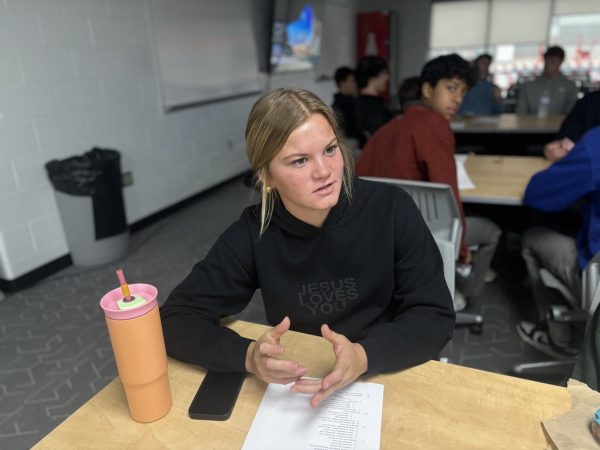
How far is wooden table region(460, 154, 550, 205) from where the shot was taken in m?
2.08

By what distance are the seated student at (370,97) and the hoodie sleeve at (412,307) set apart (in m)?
2.96

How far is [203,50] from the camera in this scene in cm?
439

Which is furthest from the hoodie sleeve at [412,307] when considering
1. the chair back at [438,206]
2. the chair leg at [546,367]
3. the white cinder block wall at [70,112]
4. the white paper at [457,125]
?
the white paper at [457,125]

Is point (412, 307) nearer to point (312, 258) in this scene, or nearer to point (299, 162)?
point (312, 258)

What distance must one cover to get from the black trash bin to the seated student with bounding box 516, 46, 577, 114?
426 centimetres

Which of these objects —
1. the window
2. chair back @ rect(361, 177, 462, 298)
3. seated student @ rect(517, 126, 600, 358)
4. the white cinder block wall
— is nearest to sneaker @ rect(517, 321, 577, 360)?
seated student @ rect(517, 126, 600, 358)

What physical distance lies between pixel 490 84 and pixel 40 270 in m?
5.01

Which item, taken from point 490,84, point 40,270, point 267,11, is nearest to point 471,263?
point 40,270

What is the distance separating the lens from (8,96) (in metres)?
2.67

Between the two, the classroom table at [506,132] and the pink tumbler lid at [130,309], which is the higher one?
the pink tumbler lid at [130,309]

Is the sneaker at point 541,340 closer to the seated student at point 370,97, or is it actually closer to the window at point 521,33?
the seated student at point 370,97

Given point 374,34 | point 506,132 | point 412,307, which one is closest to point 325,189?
point 412,307

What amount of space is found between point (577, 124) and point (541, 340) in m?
1.47

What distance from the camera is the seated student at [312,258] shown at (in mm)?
931
